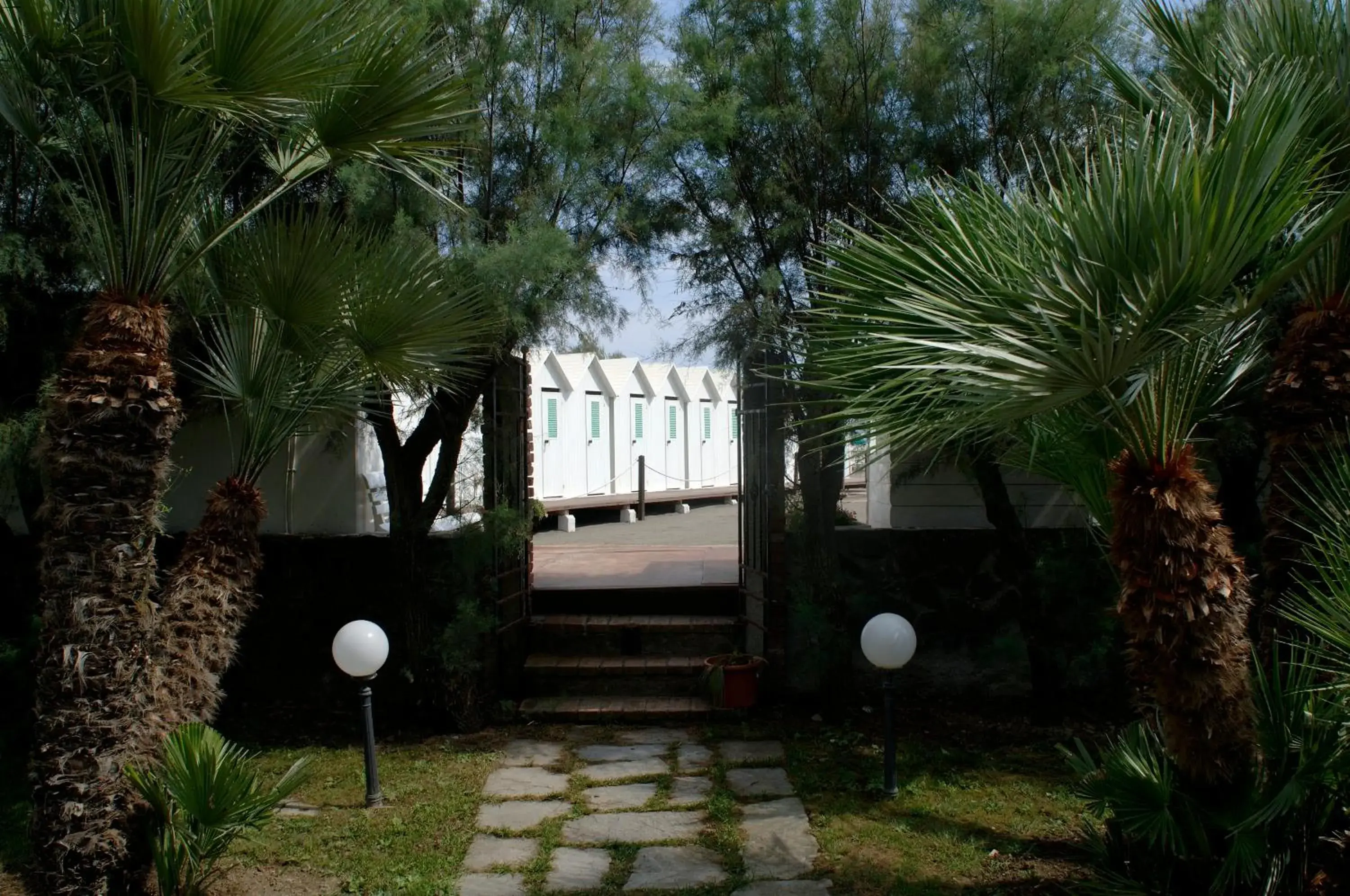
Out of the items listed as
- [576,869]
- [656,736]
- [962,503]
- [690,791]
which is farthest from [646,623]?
[576,869]

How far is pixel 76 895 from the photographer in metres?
3.66

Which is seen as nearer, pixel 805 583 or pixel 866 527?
pixel 805 583

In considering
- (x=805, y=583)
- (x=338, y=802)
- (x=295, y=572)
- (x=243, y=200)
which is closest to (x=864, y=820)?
(x=805, y=583)

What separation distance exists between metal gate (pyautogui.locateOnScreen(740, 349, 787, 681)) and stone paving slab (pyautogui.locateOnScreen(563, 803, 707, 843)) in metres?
1.91

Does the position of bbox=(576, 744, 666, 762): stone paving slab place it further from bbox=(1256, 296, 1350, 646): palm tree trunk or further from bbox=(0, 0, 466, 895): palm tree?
bbox=(1256, 296, 1350, 646): palm tree trunk

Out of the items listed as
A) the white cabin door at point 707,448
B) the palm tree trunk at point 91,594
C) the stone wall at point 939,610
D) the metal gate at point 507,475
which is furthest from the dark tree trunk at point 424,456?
the white cabin door at point 707,448

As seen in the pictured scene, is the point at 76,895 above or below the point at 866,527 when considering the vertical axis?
below

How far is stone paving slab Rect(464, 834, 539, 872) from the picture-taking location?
4.39 m

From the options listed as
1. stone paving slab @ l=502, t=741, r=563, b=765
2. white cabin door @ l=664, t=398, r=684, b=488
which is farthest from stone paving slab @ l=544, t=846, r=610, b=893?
white cabin door @ l=664, t=398, r=684, b=488

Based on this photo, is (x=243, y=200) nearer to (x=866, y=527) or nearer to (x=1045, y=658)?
(x=866, y=527)

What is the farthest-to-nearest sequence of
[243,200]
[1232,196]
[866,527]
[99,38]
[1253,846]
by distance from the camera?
1. [866,527]
2. [243,200]
3. [99,38]
4. [1253,846]
5. [1232,196]

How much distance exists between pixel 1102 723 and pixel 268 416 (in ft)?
16.9

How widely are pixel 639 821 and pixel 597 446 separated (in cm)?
1111

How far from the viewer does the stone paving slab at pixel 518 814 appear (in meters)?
4.84
